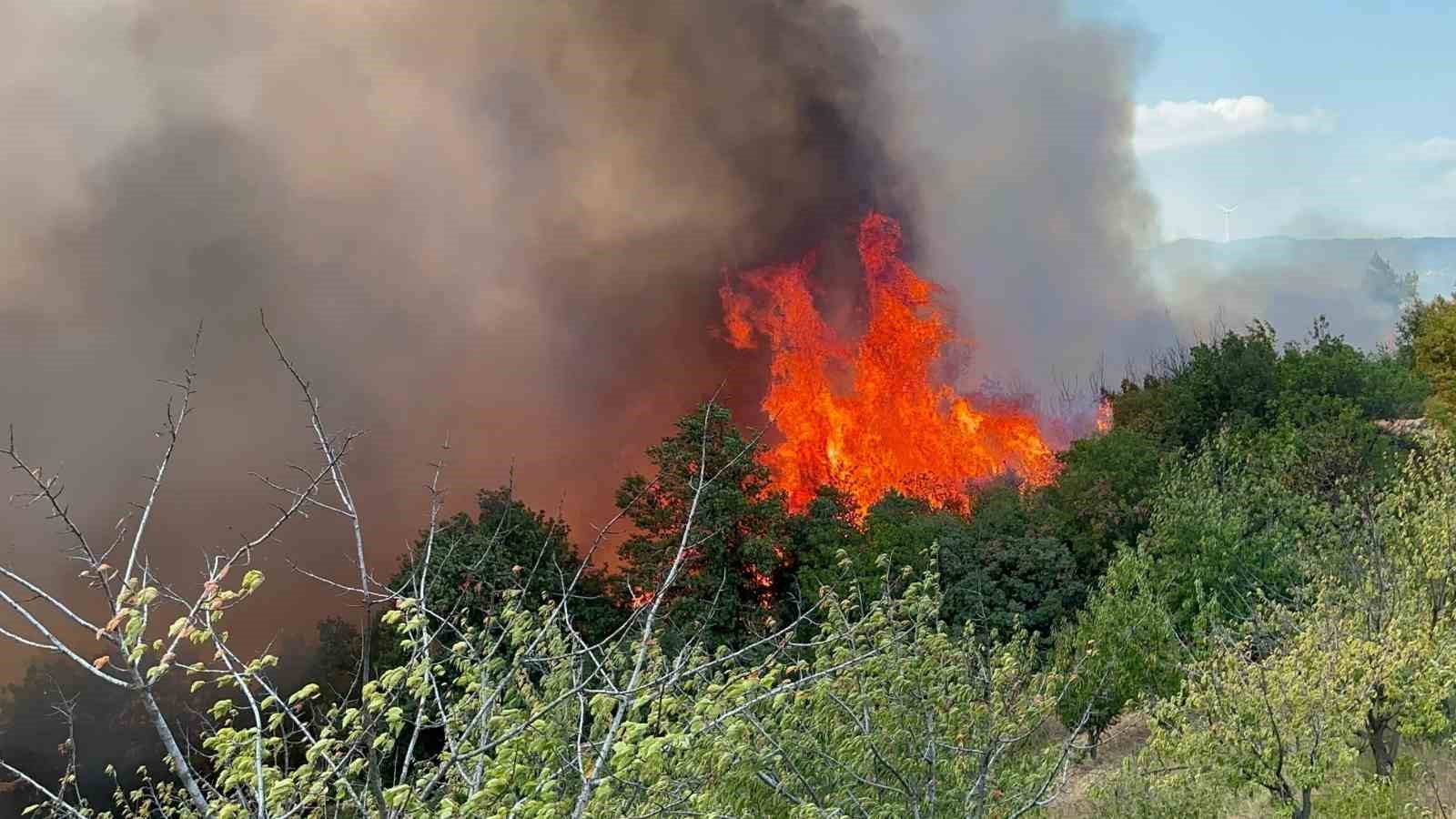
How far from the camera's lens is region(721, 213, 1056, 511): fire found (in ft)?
230

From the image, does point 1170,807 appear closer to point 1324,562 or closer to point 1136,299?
point 1324,562

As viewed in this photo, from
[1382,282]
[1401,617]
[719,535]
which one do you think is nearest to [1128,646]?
[1401,617]

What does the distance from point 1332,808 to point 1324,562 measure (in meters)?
8.94

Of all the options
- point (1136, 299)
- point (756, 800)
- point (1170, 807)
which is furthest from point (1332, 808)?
point (1136, 299)

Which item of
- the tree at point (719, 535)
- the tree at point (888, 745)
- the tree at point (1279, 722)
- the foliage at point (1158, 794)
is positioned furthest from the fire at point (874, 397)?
the tree at point (888, 745)

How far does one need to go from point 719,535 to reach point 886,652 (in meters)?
24.0

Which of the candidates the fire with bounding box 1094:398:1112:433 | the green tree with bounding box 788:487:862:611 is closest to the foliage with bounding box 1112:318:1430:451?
the fire with bounding box 1094:398:1112:433

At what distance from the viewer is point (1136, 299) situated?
105000 millimetres

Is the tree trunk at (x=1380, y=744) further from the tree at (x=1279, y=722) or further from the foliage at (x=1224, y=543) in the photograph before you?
the foliage at (x=1224, y=543)

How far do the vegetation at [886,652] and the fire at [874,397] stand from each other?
11.9 meters

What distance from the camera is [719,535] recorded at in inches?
1471

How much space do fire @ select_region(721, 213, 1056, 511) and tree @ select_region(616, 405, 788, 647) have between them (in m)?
27.3

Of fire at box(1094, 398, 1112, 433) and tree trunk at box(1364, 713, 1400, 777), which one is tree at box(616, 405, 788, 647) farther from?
fire at box(1094, 398, 1112, 433)

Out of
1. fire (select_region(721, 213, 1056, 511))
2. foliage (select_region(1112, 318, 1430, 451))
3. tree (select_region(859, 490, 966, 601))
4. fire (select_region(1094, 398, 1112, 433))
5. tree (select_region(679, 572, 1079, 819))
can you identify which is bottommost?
tree (select_region(679, 572, 1079, 819))
